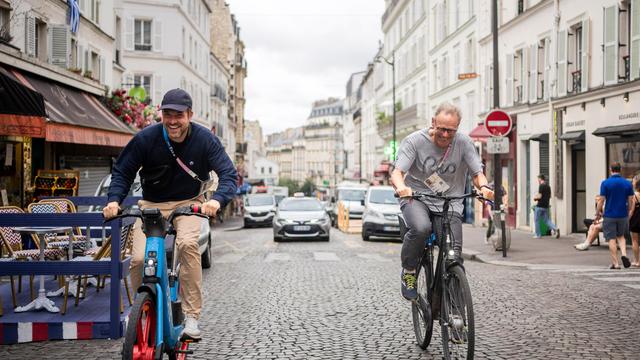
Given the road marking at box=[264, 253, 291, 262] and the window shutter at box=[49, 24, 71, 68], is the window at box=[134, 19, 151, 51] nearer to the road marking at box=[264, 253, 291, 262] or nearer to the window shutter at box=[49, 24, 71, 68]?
the window shutter at box=[49, 24, 71, 68]

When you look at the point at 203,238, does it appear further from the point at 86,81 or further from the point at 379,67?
the point at 379,67

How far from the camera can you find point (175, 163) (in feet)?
18.9

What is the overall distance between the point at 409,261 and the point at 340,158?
16324cm

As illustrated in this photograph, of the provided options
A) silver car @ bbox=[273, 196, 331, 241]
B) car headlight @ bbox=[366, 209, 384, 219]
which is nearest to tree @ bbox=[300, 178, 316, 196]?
silver car @ bbox=[273, 196, 331, 241]

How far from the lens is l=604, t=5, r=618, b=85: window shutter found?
66.2ft

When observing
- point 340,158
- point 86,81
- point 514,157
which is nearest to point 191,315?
point 86,81

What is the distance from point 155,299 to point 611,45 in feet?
59.3

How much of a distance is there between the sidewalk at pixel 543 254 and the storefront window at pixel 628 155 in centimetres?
198

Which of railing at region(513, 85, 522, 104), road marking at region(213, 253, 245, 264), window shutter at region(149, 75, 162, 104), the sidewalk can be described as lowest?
road marking at region(213, 253, 245, 264)

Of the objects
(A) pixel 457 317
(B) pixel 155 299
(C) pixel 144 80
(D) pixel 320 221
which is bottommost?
(D) pixel 320 221

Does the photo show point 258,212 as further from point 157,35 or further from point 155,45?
point 157,35

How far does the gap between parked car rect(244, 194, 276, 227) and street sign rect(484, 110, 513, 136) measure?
2270 cm

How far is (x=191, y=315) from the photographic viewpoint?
5.73m

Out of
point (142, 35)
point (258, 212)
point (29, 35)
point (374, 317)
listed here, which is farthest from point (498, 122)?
point (142, 35)
